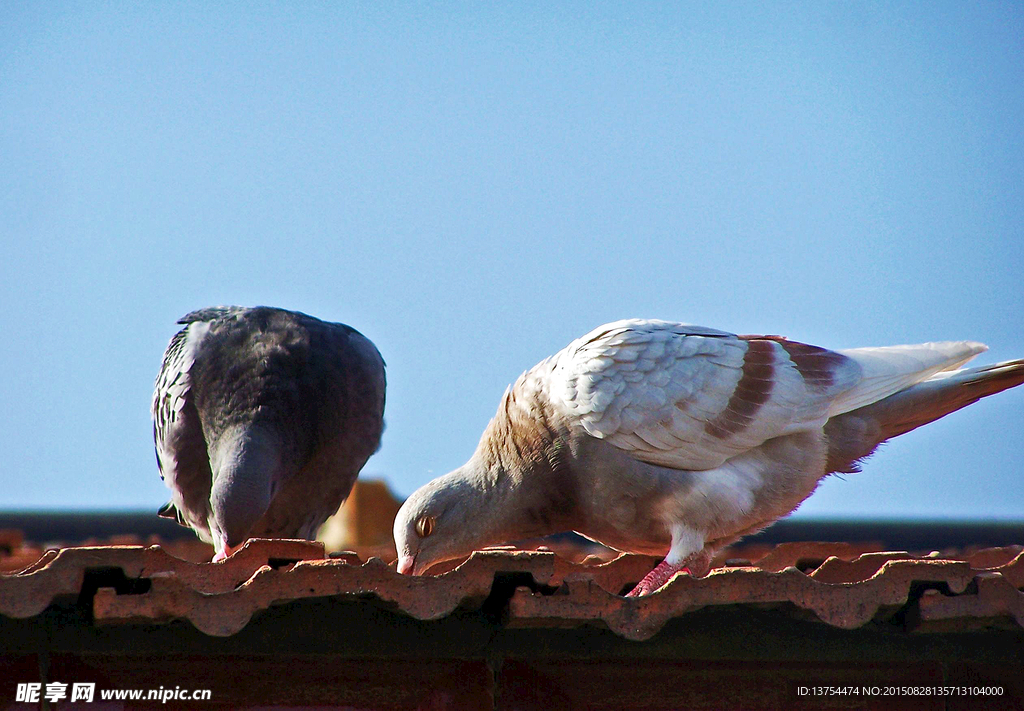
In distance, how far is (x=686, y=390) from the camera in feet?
16.3

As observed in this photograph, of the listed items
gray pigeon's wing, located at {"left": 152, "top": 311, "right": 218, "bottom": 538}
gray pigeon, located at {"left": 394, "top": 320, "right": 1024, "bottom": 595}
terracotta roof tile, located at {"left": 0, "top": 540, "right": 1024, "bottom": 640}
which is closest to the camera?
terracotta roof tile, located at {"left": 0, "top": 540, "right": 1024, "bottom": 640}

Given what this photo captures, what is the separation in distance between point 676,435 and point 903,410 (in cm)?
130

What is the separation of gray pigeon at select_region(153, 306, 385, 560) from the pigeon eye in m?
1.07

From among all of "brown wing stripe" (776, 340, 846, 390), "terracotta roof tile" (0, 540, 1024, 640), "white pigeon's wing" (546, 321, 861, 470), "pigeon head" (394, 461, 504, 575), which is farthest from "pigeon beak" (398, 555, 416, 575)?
"brown wing stripe" (776, 340, 846, 390)

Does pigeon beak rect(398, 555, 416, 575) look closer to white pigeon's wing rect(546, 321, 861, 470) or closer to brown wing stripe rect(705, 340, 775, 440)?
white pigeon's wing rect(546, 321, 861, 470)

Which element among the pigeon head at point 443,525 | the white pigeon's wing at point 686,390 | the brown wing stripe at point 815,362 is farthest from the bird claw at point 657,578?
the brown wing stripe at point 815,362

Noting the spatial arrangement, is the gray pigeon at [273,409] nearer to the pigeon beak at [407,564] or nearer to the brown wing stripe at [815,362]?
the pigeon beak at [407,564]

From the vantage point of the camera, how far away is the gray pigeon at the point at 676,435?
491cm

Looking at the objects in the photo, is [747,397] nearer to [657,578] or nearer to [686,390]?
[686,390]

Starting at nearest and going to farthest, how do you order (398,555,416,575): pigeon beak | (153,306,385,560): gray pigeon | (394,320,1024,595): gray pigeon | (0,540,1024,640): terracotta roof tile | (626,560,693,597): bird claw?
(0,540,1024,640): terracotta roof tile → (626,560,693,597): bird claw → (394,320,1024,595): gray pigeon → (398,555,416,575): pigeon beak → (153,306,385,560): gray pigeon

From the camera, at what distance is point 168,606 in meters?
2.91

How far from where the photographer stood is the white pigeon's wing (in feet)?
16.1


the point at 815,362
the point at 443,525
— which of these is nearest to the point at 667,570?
the point at 443,525

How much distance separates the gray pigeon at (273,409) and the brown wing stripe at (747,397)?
252 centimetres
